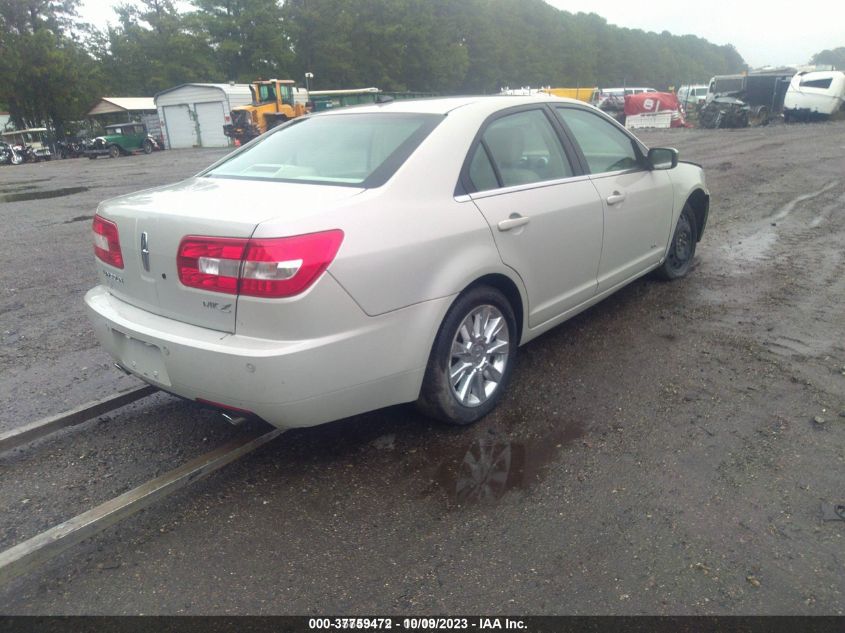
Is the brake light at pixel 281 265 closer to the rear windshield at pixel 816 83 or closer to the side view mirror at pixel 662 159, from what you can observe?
the side view mirror at pixel 662 159

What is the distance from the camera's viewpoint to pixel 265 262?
246cm

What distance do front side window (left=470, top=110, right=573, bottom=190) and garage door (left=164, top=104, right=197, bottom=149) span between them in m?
41.2

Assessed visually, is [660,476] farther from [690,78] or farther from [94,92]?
[690,78]

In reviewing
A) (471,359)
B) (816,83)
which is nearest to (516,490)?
(471,359)

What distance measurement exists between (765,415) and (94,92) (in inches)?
1993

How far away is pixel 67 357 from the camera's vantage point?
4.42m

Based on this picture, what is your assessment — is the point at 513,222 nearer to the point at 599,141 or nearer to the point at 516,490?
the point at 516,490

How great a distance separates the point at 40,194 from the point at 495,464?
15956 mm

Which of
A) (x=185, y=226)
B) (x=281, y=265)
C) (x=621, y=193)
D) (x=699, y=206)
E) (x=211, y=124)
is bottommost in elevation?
(x=699, y=206)

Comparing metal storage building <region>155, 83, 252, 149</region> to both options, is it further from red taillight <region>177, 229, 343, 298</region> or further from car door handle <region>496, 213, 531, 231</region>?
red taillight <region>177, 229, 343, 298</region>

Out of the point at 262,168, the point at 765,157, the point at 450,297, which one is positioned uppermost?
the point at 262,168

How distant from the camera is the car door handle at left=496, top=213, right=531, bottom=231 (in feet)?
10.6
